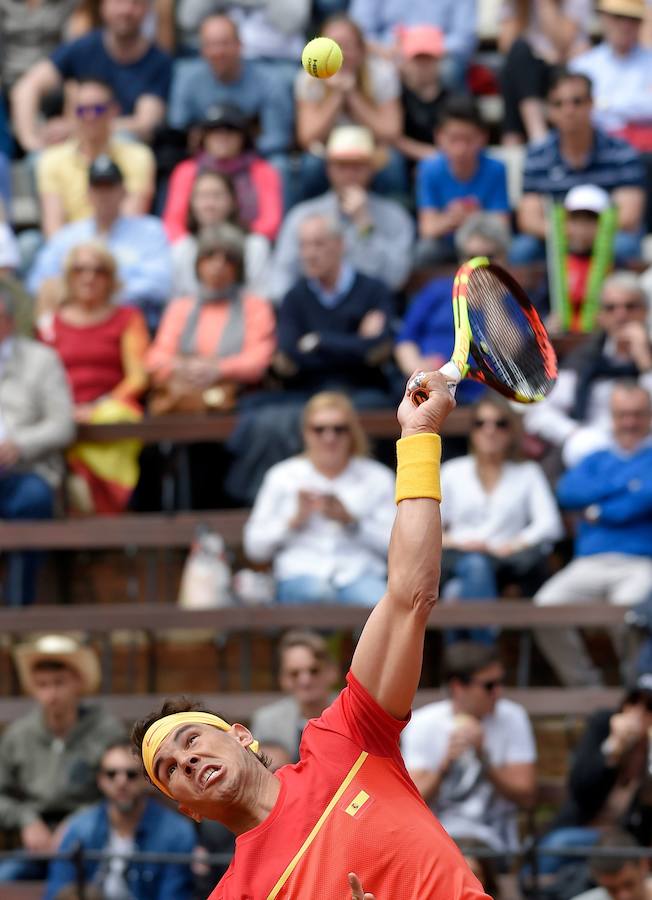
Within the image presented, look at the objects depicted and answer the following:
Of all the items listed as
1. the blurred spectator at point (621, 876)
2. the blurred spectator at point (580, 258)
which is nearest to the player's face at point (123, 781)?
the blurred spectator at point (621, 876)

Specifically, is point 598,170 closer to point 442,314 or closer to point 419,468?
point 442,314

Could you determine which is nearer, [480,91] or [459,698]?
[459,698]

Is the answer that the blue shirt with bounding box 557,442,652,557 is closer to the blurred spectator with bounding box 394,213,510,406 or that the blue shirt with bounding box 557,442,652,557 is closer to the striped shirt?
the blurred spectator with bounding box 394,213,510,406

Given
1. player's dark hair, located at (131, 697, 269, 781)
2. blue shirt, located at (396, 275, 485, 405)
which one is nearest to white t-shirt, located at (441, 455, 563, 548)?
Answer: blue shirt, located at (396, 275, 485, 405)

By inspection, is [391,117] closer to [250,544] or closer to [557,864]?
[250,544]

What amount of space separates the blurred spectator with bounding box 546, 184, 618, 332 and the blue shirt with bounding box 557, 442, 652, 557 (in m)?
1.40

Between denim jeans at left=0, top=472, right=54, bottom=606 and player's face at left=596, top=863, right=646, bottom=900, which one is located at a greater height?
denim jeans at left=0, top=472, right=54, bottom=606

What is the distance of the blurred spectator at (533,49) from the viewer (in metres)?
11.5

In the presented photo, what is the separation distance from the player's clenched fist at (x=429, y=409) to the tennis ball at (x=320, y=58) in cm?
111

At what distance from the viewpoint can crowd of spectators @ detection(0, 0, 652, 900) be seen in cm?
777

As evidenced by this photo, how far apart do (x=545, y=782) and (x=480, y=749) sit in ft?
2.73

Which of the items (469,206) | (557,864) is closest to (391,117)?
(469,206)

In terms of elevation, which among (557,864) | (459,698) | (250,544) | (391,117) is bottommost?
(557,864)

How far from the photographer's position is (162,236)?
10.5 m
